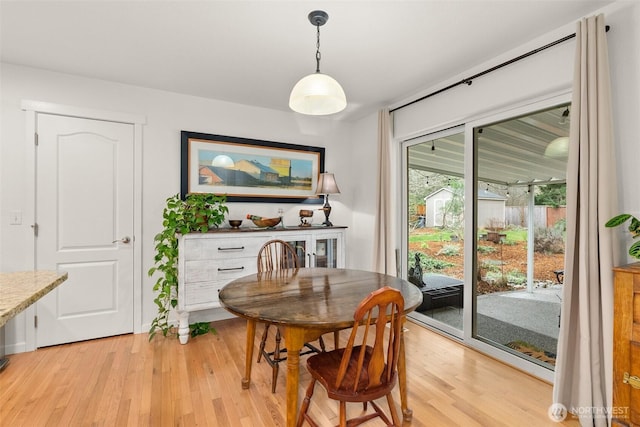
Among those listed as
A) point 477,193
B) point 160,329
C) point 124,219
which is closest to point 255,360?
point 160,329

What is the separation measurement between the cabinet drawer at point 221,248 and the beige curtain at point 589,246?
2584mm

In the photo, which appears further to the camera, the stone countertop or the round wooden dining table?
the round wooden dining table

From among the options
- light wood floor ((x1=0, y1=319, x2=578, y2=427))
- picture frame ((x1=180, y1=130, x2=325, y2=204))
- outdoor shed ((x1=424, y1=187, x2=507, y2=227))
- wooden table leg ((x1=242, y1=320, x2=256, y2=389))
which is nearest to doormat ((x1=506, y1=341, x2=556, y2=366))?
light wood floor ((x1=0, y1=319, x2=578, y2=427))

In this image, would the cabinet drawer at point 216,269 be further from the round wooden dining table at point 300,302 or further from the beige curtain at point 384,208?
the beige curtain at point 384,208

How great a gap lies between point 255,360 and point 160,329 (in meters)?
1.27

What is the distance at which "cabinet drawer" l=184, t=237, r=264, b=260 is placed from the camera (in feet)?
9.64

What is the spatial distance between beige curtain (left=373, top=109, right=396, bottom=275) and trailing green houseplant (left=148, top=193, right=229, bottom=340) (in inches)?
67.8

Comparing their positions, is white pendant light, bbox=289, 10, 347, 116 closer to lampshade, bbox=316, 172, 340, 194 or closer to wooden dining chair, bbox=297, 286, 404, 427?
wooden dining chair, bbox=297, 286, 404, 427

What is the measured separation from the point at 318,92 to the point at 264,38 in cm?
91

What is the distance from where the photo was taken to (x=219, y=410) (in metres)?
1.92

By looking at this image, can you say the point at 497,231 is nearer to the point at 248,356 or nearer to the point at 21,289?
the point at 248,356

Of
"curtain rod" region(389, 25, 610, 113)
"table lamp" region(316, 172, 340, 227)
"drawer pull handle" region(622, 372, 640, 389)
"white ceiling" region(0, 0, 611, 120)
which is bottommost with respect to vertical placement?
"drawer pull handle" region(622, 372, 640, 389)

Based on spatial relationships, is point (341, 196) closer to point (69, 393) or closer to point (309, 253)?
point (309, 253)

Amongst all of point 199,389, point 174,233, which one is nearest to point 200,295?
point 174,233
